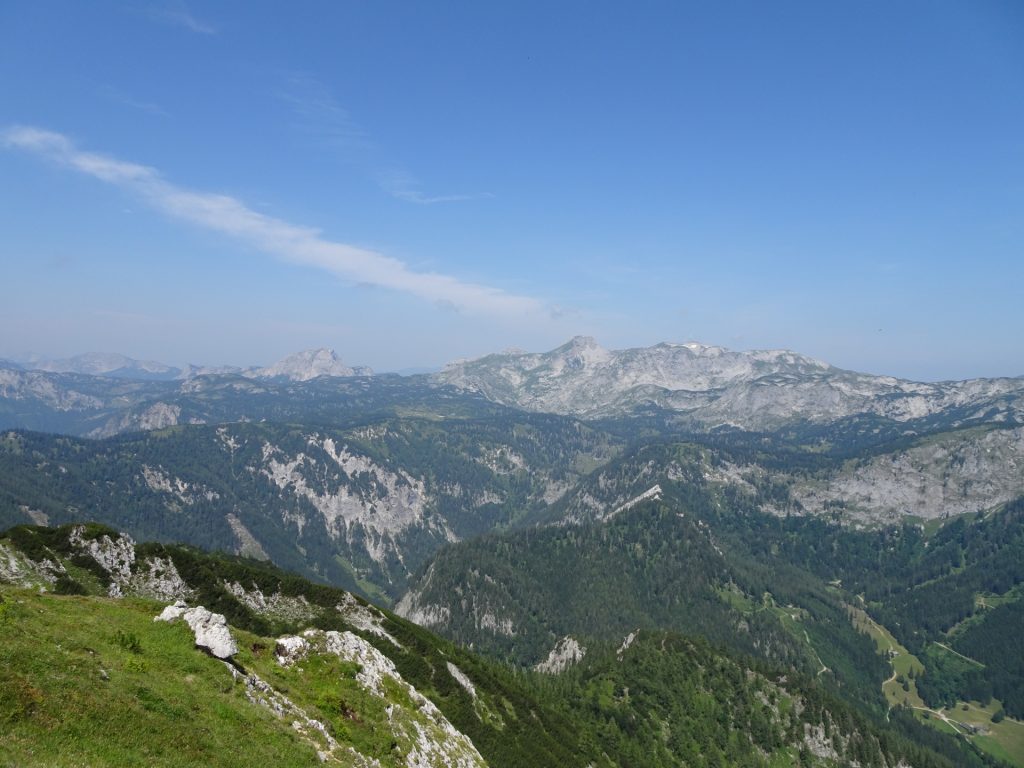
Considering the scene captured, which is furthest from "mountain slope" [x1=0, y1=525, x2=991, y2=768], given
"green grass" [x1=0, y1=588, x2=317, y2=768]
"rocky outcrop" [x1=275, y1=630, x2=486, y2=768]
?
"rocky outcrop" [x1=275, y1=630, x2=486, y2=768]

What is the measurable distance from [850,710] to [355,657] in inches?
7536

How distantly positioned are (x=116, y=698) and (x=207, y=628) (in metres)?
13.5

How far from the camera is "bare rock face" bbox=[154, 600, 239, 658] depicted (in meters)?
43.4

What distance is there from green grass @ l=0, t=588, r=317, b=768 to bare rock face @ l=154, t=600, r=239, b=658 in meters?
0.83

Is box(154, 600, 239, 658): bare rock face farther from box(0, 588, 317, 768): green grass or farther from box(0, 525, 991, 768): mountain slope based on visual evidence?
box(0, 588, 317, 768): green grass

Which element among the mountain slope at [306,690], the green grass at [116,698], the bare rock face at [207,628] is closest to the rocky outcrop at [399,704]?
the mountain slope at [306,690]

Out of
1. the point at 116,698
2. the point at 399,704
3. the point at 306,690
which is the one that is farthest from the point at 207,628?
the point at 399,704

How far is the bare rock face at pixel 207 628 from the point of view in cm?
4344

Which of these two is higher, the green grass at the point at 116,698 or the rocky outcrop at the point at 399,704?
the green grass at the point at 116,698

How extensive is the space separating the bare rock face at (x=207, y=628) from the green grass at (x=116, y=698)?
83cm

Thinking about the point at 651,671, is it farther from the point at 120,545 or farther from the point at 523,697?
the point at 120,545

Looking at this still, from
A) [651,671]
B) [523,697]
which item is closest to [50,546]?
[523,697]

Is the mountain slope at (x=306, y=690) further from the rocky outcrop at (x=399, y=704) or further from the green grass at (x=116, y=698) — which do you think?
the rocky outcrop at (x=399, y=704)

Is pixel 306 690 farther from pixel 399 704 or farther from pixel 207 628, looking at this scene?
pixel 399 704
